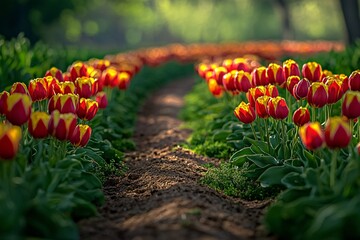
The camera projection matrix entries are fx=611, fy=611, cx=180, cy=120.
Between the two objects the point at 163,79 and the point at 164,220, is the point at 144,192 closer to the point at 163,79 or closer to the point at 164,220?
the point at 164,220

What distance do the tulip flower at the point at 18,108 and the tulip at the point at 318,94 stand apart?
7.27 feet

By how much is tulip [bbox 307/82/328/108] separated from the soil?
928mm

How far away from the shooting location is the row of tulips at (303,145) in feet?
12.2

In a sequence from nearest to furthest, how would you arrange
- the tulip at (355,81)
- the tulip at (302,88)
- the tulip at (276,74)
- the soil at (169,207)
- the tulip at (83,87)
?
1. the soil at (169,207)
2. the tulip at (355,81)
3. the tulip at (302,88)
4. the tulip at (83,87)
5. the tulip at (276,74)

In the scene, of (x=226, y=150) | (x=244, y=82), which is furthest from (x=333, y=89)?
(x=226, y=150)

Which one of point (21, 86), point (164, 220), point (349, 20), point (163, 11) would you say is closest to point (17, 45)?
point (21, 86)

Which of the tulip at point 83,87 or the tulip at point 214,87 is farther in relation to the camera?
the tulip at point 214,87

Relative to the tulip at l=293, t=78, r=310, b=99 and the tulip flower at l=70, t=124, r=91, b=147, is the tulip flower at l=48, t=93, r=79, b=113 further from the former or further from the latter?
the tulip at l=293, t=78, r=310, b=99

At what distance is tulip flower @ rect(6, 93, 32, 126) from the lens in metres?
4.11

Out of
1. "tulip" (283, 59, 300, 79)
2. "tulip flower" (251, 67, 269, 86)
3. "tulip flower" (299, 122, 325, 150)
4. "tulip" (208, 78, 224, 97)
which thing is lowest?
"tulip" (208, 78, 224, 97)

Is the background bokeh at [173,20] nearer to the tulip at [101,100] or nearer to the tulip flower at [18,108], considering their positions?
the tulip at [101,100]

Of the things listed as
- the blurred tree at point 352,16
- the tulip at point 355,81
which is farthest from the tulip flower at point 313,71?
the blurred tree at point 352,16

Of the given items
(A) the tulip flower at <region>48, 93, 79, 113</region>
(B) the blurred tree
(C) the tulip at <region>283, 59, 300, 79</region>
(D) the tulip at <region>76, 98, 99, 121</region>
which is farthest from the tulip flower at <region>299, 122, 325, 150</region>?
(B) the blurred tree

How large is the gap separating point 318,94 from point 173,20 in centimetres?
6958
